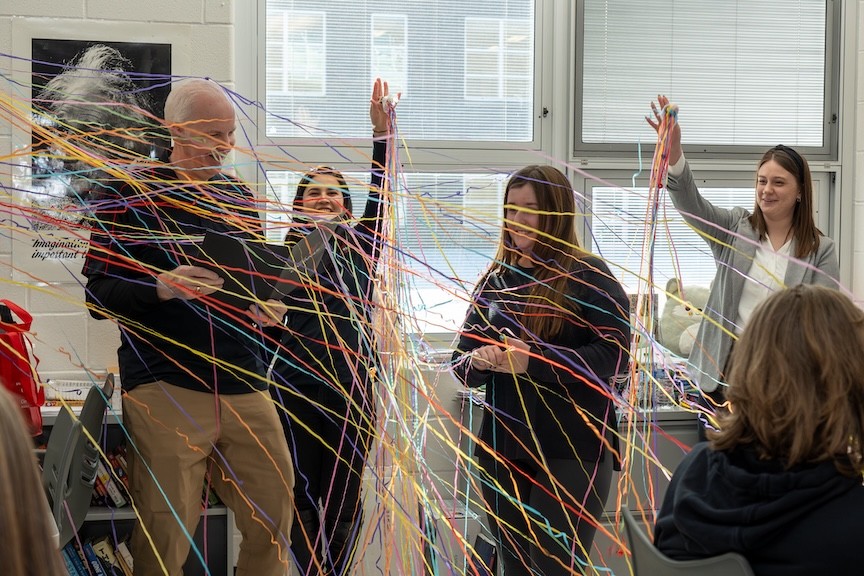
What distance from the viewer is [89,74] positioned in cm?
286

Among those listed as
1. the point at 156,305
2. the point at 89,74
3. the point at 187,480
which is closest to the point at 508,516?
the point at 187,480

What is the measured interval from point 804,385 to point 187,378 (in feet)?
4.45

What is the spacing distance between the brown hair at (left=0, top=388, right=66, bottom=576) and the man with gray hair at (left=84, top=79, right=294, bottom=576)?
3.56 ft

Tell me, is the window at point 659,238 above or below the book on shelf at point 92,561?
above

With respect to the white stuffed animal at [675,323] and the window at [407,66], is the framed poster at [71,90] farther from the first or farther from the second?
the white stuffed animal at [675,323]

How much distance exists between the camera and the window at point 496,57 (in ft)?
11.2

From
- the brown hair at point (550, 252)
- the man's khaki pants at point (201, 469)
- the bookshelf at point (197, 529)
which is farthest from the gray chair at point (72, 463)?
the brown hair at point (550, 252)

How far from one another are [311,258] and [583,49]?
1.98 metres

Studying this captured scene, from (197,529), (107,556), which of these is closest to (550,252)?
(197,529)

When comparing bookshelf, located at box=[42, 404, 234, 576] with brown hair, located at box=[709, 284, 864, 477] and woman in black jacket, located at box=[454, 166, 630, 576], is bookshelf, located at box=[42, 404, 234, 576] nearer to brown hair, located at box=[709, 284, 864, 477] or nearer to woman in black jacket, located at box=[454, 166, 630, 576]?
woman in black jacket, located at box=[454, 166, 630, 576]

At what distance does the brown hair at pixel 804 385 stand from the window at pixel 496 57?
90.4 inches

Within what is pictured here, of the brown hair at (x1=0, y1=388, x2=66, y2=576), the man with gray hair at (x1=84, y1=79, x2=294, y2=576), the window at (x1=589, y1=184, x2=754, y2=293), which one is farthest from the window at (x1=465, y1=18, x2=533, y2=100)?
the brown hair at (x1=0, y1=388, x2=66, y2=576)

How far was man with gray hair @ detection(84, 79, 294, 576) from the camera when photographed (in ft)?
6.40

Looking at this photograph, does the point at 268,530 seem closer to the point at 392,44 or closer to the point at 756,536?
the point at 756,536
